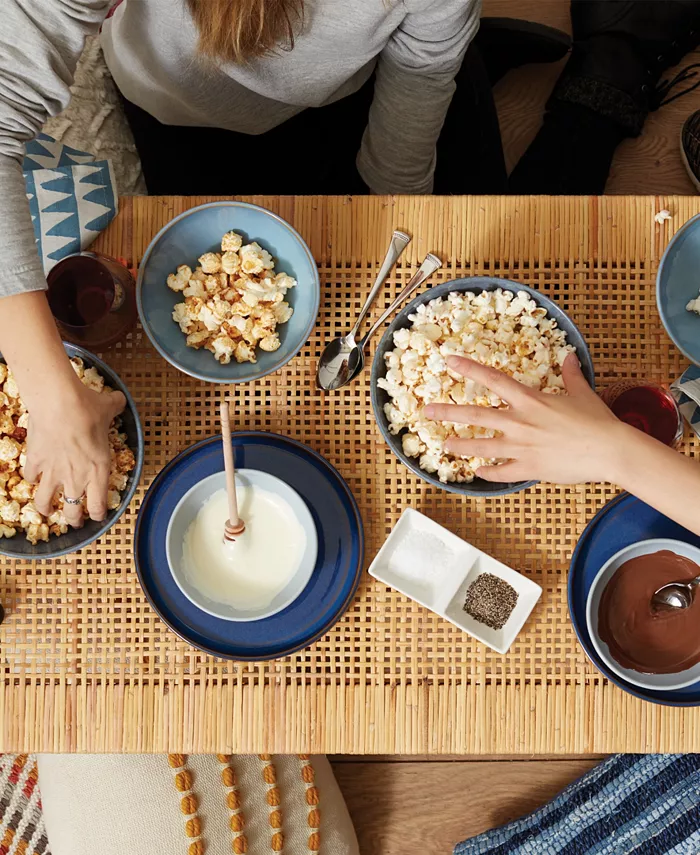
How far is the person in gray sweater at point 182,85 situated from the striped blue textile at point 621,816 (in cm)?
110

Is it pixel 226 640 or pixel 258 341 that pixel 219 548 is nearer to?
pixel 226 640

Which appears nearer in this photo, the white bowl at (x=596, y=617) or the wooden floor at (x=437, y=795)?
the white bowl at (x=596, y=617)

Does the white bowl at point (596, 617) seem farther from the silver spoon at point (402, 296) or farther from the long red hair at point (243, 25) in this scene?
the long red hair at point (243, 25)

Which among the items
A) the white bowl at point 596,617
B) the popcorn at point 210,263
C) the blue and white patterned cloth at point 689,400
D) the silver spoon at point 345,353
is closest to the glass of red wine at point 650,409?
the blue and white patterned cloth at point 689,400

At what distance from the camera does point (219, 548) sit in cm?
98

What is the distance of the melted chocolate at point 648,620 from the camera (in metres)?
0.96

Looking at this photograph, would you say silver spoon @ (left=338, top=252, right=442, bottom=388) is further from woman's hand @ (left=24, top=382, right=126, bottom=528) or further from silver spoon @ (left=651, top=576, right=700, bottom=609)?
silver spoon @ (left=651, top=576, right=700, bottom=609)

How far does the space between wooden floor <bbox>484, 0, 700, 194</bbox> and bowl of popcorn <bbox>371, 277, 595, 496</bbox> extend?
0.89 metres

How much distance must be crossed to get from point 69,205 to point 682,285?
881mm

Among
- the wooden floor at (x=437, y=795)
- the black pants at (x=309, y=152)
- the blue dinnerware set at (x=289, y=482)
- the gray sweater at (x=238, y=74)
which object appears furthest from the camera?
the wooden floor at (x=437, y=795)

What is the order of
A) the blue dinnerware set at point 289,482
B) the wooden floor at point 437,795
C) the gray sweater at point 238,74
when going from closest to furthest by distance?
the gray sweater at point 238,74, the blue dinnerware set at point 289,482, the wooden floor at point 437,795

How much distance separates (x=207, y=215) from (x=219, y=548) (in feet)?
1.51

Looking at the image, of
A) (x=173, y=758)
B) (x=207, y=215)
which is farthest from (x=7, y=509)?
(x=173, y=758)

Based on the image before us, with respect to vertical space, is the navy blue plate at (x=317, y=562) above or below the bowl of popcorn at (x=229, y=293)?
below
